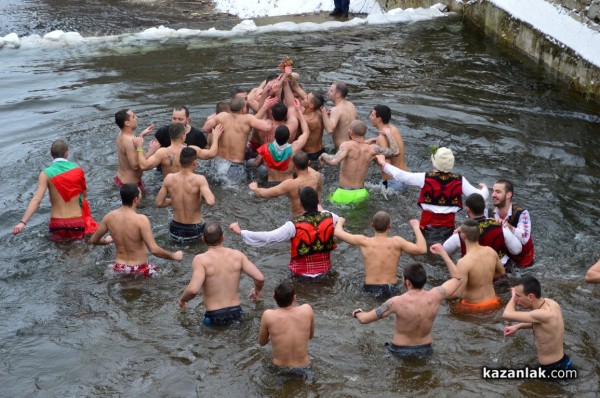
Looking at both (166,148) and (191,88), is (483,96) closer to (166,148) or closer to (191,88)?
(191,88)

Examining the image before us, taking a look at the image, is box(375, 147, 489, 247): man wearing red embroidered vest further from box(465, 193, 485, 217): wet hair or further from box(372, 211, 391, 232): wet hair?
box(372, 211, 391, 232): wet hair

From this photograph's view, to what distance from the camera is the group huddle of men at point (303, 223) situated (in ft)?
23.7

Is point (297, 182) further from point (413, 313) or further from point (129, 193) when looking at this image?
point (413, 313)

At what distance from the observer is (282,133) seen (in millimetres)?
10789

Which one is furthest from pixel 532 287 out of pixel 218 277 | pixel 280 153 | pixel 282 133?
pixel 280 153

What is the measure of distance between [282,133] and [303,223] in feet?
7.95

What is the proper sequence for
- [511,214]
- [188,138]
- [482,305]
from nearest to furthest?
[482,305], [511,214], [188,138]

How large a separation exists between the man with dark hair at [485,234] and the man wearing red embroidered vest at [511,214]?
0.41ft

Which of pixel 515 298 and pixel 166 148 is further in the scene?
pixel 166 148

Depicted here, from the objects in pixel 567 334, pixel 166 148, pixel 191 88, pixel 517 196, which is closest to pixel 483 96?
pixel 517 196

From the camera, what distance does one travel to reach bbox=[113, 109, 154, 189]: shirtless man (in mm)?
10789

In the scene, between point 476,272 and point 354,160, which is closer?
point 476,272

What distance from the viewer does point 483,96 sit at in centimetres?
1570

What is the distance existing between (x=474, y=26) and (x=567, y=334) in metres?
13.6
